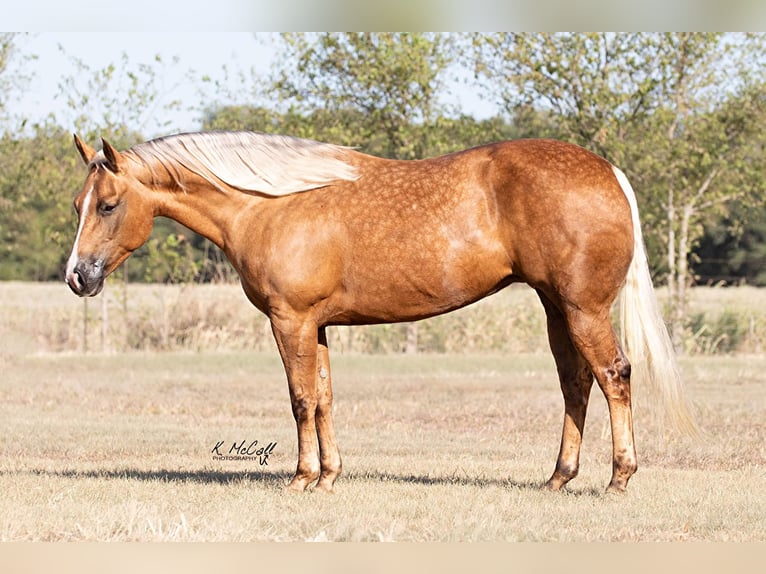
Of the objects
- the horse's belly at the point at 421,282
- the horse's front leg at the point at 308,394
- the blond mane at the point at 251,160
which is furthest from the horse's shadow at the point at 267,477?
the blond mane at the point at 251,160

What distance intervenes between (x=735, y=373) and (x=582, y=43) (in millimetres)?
6112

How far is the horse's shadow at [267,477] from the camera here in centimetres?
746

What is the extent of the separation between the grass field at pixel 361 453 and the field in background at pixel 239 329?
31cm

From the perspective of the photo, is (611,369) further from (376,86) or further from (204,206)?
(376,86)

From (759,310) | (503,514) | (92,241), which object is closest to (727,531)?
(503,514)

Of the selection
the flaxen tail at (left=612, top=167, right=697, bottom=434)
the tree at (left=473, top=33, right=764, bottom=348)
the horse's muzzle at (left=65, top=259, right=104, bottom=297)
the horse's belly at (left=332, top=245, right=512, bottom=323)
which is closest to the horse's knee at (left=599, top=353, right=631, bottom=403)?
the flaxen tail at (left=612, top=167, right=697, bottom=434)

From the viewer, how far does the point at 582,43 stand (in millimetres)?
17938

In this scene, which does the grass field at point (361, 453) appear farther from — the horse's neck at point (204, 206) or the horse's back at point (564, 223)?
the horse's neck at point (204, 206)

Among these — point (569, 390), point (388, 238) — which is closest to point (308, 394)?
point (388, 238)

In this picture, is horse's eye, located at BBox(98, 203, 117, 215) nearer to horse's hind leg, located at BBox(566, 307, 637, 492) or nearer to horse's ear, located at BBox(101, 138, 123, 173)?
horse's ear, located at BBox(101, 138, 123, 173)

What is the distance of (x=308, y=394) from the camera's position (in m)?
7.01

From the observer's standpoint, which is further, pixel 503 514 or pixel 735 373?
pixel 735 373

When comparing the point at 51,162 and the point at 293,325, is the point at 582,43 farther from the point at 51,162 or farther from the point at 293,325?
the point at 293,325

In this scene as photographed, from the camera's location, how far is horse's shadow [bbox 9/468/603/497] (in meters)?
7.46
